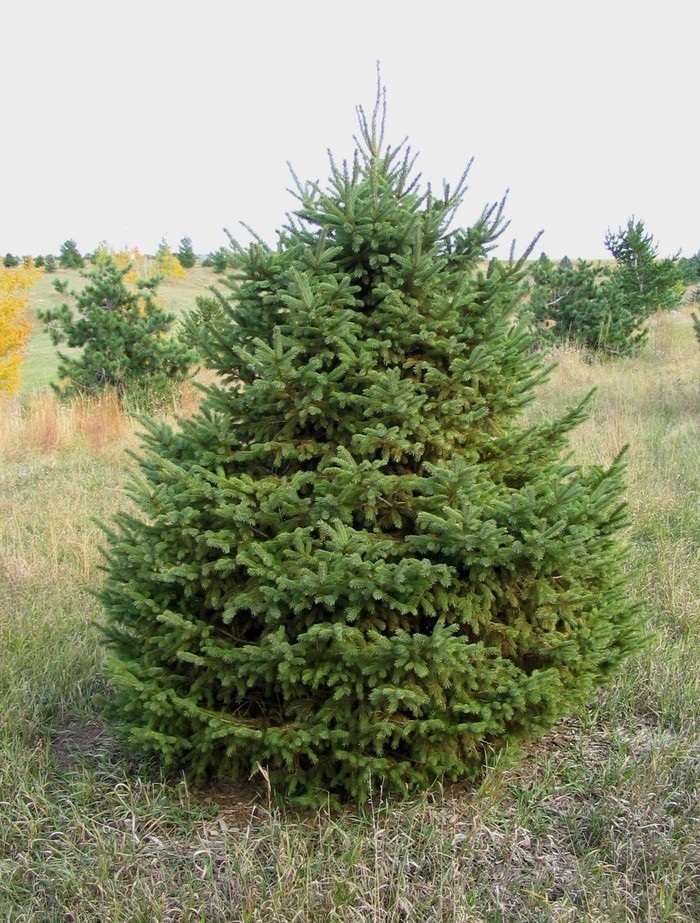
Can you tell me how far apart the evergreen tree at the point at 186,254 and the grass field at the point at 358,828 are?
146 feet

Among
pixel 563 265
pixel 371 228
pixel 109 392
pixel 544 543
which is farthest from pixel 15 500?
pixel 563 265

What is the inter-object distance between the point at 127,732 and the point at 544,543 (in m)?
1.61

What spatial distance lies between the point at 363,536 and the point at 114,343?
8979 millimetres

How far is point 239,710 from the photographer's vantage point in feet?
8.23

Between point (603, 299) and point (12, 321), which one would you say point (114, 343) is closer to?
point (12, 321)

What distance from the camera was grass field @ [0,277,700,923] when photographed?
7.11 feet

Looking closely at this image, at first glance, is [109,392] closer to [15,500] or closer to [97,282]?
[97,282]

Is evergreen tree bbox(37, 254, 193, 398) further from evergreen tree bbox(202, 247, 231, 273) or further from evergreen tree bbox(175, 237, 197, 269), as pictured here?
evergreen tree bbox(175, 237, 197, 269)

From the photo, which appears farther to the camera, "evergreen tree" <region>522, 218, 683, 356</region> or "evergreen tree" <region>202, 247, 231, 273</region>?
"evergreen tree" <region>522, 218, 683, 356</region>

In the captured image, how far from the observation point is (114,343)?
34.1ft

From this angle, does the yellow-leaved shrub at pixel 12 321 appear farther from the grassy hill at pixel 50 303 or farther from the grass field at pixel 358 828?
the grass field at pixel 358 828

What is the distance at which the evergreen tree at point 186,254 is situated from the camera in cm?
4544

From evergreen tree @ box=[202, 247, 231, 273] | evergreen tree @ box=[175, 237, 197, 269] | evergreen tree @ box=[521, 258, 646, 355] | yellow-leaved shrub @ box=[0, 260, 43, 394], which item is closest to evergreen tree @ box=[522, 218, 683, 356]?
evergreen tree @ box=[521, 258, 646, 355]

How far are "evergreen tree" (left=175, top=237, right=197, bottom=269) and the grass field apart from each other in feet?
146
